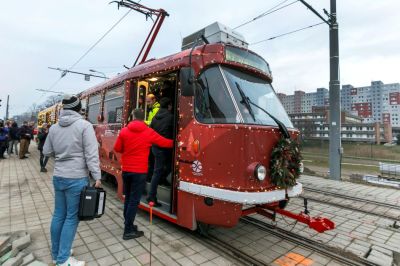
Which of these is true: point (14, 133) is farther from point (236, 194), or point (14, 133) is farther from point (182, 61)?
point (236, 194)

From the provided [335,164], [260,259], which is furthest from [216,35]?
[335,164]

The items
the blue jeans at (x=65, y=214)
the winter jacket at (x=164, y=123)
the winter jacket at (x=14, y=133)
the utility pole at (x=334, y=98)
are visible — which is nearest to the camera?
the blue jeans at (x=65, y=214)

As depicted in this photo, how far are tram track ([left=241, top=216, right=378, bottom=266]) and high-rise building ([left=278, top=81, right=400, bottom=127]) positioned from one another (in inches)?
3658

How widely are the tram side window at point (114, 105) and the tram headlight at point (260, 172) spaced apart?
12.3ft

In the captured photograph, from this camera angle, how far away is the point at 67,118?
3.27 m

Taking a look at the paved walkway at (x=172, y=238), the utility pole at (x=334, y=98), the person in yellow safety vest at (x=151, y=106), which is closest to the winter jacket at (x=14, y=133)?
the paved walkway at (x=172, y=238)

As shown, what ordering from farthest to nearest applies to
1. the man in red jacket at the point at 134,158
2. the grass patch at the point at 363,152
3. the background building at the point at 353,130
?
the background building at the point at 353,130, the grass patch at the point at 363,152, the man in red jacket at the point at 134,158

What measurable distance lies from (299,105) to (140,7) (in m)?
108

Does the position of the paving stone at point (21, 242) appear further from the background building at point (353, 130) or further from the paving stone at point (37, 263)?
the background building at point (353, 130)

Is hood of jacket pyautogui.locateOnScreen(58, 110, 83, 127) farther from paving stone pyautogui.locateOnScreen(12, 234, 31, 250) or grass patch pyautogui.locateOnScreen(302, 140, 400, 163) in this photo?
grass patch pyautogui.locateOnScreen(302, 140, 400, 163)

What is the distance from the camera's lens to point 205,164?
153 inches

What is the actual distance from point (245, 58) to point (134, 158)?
252 centimetres

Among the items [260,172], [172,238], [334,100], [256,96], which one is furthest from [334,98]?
[172,238]

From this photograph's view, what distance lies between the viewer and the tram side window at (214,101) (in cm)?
391
